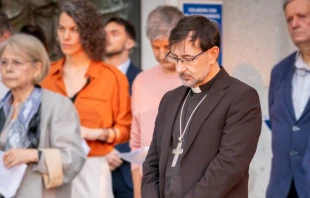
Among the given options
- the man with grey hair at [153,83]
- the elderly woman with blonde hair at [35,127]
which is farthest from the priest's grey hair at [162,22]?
the elderly woman with blonde hair at [35,127]

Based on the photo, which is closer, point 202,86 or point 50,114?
point 202,86

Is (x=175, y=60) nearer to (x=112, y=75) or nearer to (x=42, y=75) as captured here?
(x=42, y=75)

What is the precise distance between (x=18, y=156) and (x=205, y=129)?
1.48 meters

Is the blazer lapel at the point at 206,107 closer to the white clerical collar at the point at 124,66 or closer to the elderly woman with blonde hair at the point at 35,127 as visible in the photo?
the elderly woman with blonde hair at the point at 35,127

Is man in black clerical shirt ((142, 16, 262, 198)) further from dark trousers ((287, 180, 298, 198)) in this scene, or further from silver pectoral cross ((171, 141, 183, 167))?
dark trousers ((287, 180, 298, 198))

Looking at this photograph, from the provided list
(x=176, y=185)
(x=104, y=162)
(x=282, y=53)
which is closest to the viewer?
(x=176, y=185)

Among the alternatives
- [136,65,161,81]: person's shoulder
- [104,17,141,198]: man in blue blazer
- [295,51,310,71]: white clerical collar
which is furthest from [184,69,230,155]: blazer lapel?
[104,17,141,198]: man in blue blazer

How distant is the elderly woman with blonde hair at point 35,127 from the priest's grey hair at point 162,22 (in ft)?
2.44

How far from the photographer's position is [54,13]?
28.3ft

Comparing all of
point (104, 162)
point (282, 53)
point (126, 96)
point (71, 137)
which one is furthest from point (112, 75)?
point (282, 53)

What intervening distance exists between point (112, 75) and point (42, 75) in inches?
37.9

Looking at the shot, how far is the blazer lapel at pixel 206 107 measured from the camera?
457 centimetres

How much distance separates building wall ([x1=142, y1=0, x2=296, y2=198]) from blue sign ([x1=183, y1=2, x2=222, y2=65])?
0.39 ft

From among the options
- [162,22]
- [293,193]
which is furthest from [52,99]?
[293,193]
